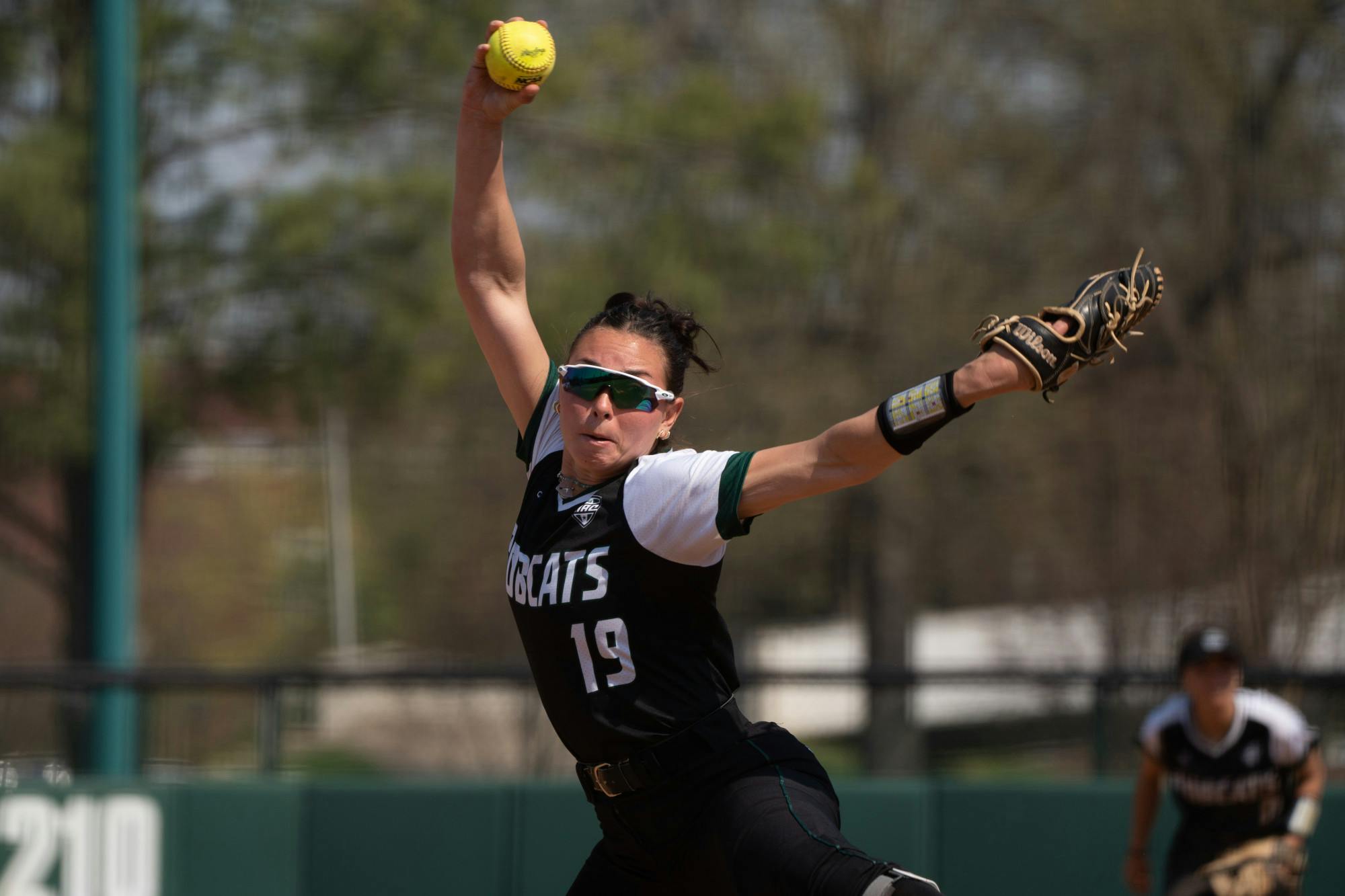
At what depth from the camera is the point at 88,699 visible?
335 inches

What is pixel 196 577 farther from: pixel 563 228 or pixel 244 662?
pixel 563 228

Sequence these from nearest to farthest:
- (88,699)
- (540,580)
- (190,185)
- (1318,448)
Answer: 1. (540,580)
2. (88,699)
3. (1318,448)
4. (190,185)

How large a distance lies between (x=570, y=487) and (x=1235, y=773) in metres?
3.91

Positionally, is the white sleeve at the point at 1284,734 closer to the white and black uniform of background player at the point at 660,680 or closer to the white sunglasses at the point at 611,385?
the white and black uniform of background player at the point at 660,680

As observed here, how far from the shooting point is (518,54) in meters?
3.38

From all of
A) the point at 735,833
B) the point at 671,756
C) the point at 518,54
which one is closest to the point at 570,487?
the point at 671,756

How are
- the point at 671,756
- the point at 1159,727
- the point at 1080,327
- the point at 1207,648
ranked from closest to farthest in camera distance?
the point at 1080,327
the point at 671,756
the point at 1207,648
the point at 1159,727

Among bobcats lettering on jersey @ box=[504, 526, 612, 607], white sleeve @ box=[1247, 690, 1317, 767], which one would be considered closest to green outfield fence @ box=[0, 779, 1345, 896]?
white sleeve @ box=[1247, 690, 1317, 767]

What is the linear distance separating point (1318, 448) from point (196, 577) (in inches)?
318

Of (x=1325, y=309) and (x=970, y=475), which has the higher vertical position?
(x=1325, y=309)

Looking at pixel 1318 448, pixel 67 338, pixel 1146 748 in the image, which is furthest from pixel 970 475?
pixel 67 338

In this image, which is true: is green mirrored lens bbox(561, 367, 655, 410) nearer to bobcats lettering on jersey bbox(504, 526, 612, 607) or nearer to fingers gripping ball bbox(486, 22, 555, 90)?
bobcats lettering on jersey bbox(504, 526, 612, 607)

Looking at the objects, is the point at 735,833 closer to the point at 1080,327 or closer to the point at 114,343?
the point at 1080,327

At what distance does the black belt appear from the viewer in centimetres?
295
